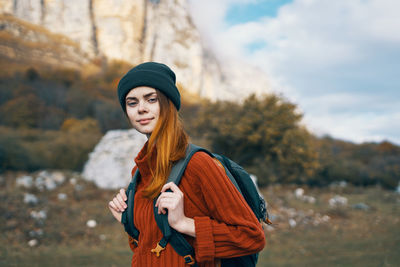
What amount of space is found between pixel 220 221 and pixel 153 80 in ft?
2.39

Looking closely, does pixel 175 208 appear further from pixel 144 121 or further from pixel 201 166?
pixel 144 121

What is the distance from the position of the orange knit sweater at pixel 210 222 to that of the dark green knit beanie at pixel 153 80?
0.35 m

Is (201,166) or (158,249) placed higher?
(201,166)

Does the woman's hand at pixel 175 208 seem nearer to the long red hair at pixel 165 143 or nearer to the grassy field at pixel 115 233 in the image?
the long red hair at pixel 165 143

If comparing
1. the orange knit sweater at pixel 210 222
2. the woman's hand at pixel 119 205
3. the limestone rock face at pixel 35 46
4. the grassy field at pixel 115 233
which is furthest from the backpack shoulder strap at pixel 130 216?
the limestone rock face at pixel 35 46

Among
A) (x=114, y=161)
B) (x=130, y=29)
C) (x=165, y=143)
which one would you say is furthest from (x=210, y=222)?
(x=130, y=29)

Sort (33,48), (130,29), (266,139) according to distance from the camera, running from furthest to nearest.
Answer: (130,29), (33,48), (266,139)

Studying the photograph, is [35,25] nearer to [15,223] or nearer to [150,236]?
[15,223]

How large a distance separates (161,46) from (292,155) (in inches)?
2133

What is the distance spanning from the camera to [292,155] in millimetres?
15117

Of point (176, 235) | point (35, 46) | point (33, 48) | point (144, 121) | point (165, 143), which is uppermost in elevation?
point (35, 46)

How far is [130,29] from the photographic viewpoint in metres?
60.9

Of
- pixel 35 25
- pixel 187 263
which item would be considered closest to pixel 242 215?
pixel 187 263

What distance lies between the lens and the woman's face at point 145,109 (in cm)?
150
